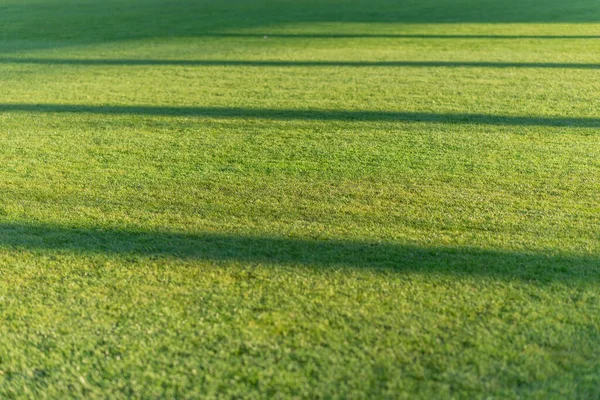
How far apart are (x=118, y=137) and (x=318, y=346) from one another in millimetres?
3264

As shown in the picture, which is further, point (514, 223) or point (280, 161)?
point (280, 161)

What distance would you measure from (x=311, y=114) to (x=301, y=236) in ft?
8.87

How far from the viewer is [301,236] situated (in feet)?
11.1

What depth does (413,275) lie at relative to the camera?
2.97 meters

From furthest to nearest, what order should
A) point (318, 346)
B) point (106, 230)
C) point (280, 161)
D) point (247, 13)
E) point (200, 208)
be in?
1. point (247, 13)
2. point (280, 161)
3. point (200, 208)
4. point (106, 230)
5. point (318, 346)

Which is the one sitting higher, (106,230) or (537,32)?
(537,32)

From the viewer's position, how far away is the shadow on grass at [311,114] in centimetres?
561

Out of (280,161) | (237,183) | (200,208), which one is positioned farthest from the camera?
(280,161)

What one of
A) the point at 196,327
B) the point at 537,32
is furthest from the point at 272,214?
the point at 537,32

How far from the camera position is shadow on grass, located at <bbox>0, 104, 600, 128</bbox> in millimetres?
5609

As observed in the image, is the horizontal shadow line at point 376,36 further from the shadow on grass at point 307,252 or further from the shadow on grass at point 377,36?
the shadow on grass at point 307,252

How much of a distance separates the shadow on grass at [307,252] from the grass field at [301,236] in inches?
0.5

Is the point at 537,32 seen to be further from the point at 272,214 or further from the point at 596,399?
the point at 596,399

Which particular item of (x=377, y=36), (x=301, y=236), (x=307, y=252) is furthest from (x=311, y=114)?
(x=377, y=36)
